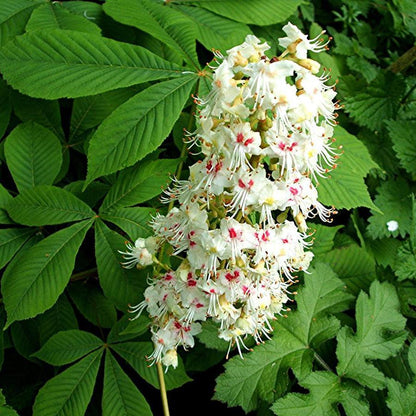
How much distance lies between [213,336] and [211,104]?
855mm

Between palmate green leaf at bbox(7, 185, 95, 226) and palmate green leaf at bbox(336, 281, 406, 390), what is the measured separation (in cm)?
96

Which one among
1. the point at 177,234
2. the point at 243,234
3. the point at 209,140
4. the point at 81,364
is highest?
the point at 209,140

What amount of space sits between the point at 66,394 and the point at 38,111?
100 cm

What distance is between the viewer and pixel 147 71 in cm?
156

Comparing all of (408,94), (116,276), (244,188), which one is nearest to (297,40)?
(244,188)

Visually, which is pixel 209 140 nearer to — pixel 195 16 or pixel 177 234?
pixel 177 234

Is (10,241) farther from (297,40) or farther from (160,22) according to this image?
(297,40)

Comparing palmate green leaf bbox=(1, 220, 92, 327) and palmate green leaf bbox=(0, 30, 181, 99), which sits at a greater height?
palmate green leaf bbox=(0, 30, 181, 99)

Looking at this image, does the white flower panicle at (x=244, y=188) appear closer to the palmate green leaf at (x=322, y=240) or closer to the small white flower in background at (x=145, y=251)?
the small white flower in background at (x=145, y=251)

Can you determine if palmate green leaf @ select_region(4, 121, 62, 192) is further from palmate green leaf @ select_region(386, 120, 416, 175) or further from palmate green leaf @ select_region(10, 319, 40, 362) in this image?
palmate green leaf @ select_region(386, 120, 416, 175)

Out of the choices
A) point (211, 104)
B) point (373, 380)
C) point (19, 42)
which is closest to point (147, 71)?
point (19, 42)

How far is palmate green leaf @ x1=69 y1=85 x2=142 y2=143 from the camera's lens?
1.81 m

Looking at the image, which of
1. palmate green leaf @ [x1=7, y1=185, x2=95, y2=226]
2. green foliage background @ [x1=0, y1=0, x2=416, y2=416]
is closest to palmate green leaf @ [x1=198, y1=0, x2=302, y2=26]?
green foliage background @ [x1=0, y1=0, x2=416, y2=416]

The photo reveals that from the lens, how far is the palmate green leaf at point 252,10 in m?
1.88
